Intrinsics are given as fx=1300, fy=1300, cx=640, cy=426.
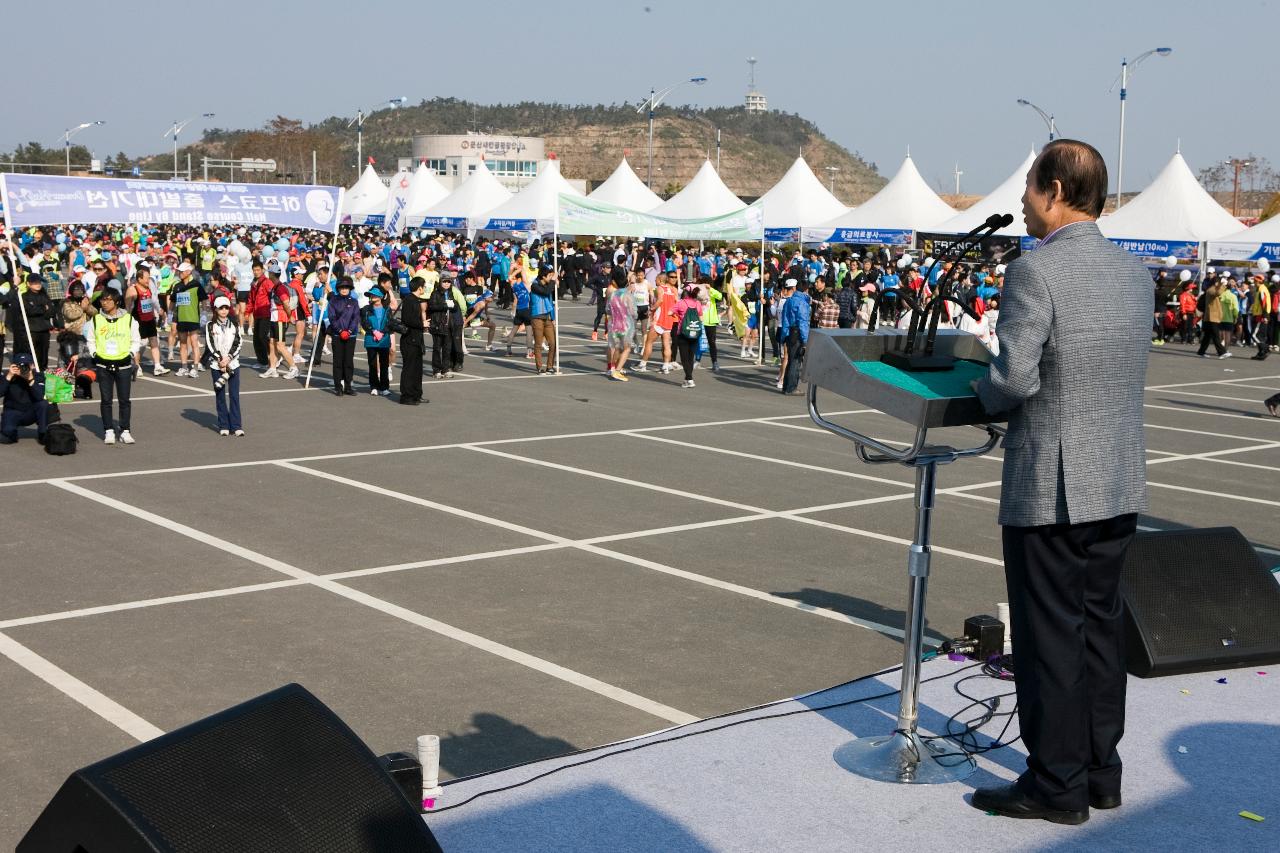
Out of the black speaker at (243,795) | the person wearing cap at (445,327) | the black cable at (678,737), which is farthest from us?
the person wearing cap at (445,327)

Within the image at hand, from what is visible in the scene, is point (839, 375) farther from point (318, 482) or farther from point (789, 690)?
point (318, 482)

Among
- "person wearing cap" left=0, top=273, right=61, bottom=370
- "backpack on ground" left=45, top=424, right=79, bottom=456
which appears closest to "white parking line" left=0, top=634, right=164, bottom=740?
"backpack on ground" left=45, top=424, right=79, bottom=456

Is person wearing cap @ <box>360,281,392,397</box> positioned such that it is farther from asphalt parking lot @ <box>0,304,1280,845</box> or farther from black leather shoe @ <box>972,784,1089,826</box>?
black leather shoe @ <box>972,784,1089,826</box>

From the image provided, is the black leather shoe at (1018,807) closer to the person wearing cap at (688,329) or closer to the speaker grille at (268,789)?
the speaker grille at (268,789)

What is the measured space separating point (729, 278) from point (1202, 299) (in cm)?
1161

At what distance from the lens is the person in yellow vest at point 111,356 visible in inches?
573

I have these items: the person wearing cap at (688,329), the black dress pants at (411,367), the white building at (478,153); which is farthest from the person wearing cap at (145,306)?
the white building at (478,153)

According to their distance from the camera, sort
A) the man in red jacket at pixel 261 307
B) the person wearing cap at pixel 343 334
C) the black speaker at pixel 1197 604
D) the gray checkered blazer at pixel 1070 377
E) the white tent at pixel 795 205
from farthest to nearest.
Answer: the white tent at pixel 795 205 → the man in red jacket at pixel 261 307 → the person wearing cap at pixel 343 334 → the black speaker at pixel 1197 604 → the gray checkered blazer at pixel 1070 377

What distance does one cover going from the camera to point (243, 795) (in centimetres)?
293

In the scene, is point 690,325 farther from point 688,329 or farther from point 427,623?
point 427,623

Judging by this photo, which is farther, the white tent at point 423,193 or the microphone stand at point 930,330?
the white tent at point 423,193

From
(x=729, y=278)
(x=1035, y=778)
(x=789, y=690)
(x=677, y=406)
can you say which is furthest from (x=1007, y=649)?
(x=729, y=278)

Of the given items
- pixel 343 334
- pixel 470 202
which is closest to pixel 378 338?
pixel 343 334

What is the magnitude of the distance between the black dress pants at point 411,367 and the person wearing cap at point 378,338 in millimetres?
850
